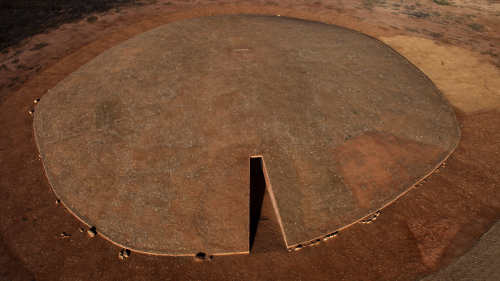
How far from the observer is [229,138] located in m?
11.0

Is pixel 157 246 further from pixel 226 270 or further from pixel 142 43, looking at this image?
pixel 142 43

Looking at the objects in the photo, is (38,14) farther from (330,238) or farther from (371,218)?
(371,218)

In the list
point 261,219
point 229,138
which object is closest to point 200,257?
point 261,219

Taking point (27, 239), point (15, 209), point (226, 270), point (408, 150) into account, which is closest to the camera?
point (226, 270)

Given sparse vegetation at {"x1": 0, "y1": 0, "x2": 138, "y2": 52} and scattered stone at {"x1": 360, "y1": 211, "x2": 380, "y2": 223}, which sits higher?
sparse vegetation at {"x1": 0, "y1": 0, "x2": 138, "y2": 52}

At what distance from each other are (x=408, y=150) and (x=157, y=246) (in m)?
11.9

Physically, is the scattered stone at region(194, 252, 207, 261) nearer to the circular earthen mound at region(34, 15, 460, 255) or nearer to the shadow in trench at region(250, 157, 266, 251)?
the circular earthen mound at region(34, 15, 460, 255)

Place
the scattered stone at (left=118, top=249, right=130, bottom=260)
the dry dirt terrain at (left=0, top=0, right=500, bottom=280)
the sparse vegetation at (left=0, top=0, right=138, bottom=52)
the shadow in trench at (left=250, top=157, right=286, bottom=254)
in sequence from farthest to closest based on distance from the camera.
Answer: the sparse vegetation at (left=0, top=0, right=138, bottom=52) → the shadow in trench at (left=250, top=157, right=286, bottom=254) → the scattered stone at (left=118, top=249, right=130, bottom=260) → the dry dirt terrain at (left=0, top=0, right=500, bottom=280)

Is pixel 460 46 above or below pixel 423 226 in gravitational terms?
above

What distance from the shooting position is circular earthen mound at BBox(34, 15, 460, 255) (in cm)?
915

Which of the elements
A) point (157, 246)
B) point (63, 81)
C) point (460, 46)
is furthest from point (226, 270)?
point (460, 46)

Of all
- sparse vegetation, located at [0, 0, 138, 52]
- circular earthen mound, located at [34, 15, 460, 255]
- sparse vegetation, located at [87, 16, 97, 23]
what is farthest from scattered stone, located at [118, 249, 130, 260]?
sparse vegetation, located at [87, 16, 97, 23]

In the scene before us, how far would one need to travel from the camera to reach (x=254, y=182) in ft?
35.3

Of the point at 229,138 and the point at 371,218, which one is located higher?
the point at 229,138
